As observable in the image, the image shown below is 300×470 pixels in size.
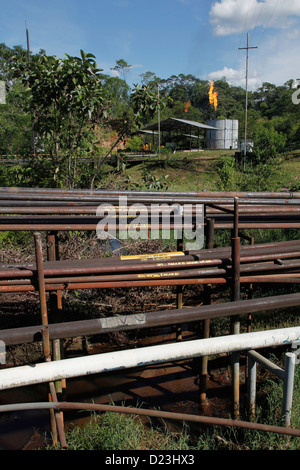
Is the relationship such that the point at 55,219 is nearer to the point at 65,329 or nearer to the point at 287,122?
the point at 65,329

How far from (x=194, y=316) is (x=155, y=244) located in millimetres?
4402

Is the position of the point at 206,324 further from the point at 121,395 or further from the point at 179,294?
the point at 121,395

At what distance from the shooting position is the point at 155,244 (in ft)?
23.0

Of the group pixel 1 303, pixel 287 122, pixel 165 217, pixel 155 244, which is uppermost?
pixel 287 122

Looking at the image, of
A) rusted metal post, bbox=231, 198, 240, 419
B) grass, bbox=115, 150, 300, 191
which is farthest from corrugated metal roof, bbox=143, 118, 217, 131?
rusted metal post, bbox=231, 198, 240, 419

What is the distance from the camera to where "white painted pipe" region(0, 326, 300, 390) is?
1.96 meters

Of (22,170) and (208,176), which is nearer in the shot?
(22,170)

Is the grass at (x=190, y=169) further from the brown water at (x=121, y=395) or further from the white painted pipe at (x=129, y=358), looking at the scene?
the white painted pipe at (x=129, y=358)

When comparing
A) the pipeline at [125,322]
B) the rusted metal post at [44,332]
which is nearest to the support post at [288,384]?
the pipeline at [125,322]

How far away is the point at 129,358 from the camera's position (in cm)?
211

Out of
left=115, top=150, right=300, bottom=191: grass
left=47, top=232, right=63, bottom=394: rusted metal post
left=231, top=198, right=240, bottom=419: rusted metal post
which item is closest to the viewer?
left=231, top=198, right=240, bottom=419: rusted metal post

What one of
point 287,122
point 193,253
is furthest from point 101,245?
point 287,122

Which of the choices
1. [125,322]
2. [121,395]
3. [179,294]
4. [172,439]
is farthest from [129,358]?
[179,294]

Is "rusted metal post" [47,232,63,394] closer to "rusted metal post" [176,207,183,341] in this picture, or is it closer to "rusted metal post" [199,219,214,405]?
"rusted metal post" [176,207,183,341]
